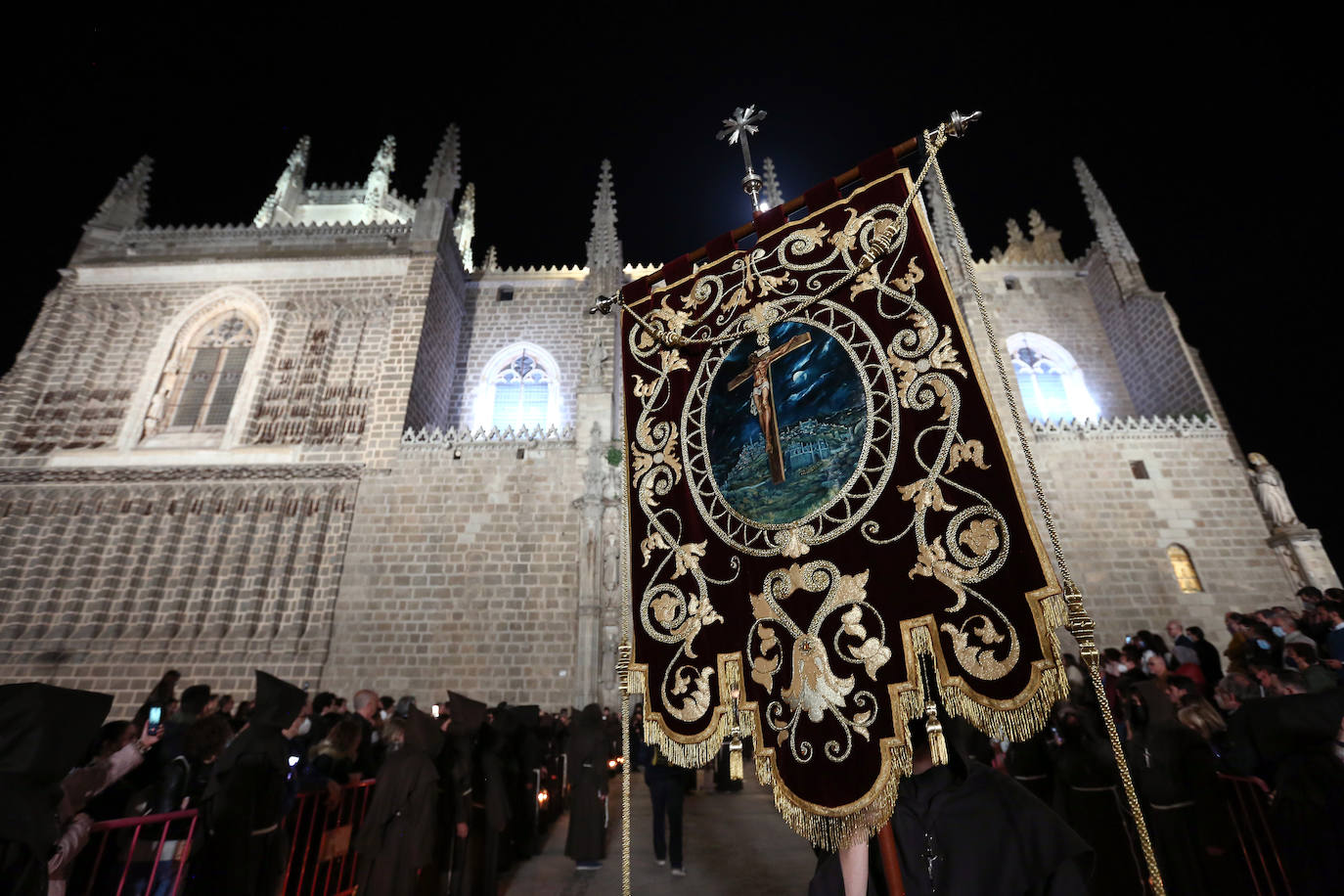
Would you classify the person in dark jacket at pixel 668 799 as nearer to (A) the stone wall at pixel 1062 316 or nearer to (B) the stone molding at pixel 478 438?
(B) the stone molding at pixel 478 438

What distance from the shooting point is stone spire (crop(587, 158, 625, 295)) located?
1653 cm

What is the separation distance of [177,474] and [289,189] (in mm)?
17957

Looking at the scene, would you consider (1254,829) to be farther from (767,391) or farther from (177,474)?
(177,474)

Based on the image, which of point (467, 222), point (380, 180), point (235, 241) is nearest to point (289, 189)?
point (380, 180)

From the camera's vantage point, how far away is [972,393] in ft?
8.17

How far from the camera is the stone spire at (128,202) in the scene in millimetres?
16688

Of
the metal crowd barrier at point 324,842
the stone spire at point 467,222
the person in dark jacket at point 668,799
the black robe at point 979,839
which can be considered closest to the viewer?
the black robe at point 979,839

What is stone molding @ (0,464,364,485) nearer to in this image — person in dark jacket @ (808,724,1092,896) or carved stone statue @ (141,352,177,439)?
carved stone statue @ (141,352,177,439)

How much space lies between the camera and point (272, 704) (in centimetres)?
362

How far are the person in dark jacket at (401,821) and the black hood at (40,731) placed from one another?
2241 mm

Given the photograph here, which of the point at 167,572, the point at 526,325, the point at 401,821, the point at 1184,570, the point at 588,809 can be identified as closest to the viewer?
the point at 401,821

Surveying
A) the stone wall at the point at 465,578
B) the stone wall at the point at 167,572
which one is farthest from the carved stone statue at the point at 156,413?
the stone wall at the point at 465,578

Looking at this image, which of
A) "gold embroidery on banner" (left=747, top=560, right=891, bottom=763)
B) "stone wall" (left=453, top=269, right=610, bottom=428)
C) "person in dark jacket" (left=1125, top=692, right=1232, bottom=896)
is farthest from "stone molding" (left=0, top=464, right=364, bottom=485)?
"person in dark jacket" (left=1125, top=692, right=1232, bottom=896)

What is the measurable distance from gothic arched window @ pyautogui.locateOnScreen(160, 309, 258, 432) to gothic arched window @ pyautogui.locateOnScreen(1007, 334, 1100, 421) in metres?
21.1
